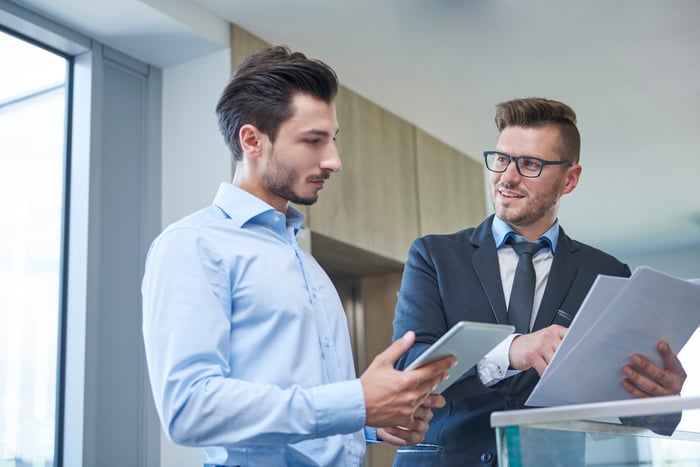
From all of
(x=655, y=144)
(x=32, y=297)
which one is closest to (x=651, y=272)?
(x=32, y=297)

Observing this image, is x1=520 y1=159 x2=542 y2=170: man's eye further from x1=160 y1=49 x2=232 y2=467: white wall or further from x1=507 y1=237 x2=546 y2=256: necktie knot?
x1=160 y1=49 x2=232 y2=467: white wall

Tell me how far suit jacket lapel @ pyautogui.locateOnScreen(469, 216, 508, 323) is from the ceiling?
1.82 metres

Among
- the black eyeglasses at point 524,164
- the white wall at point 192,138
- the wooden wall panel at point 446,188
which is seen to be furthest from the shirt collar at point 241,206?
the wooden wall panel at point 446,188

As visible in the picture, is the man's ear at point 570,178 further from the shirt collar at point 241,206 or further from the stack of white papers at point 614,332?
the shirt collar at point 241,206

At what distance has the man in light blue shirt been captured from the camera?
1274 mm

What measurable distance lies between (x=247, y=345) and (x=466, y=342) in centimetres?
37

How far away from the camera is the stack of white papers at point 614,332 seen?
55.0 inches

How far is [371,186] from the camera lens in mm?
4410

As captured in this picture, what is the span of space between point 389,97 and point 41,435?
7.98 feet

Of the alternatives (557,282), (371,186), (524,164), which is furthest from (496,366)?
(371,186)

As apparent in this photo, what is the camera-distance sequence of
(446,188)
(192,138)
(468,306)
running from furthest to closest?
(446,188)
(192,138)
(468,306)

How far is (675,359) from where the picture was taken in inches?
63.2

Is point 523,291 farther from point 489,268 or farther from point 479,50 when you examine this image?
point 479,50

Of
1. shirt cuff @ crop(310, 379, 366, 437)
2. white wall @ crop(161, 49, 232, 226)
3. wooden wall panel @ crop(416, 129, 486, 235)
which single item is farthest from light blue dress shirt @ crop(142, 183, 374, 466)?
wooden wall panel @ crop(416, 129, 486, 235)
